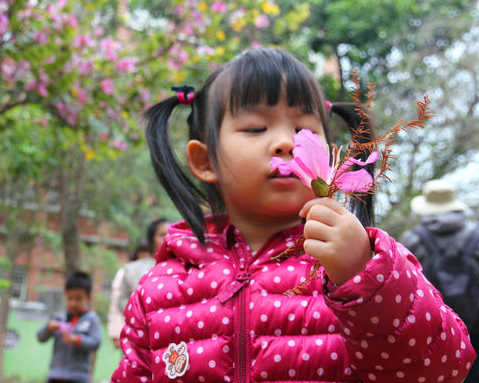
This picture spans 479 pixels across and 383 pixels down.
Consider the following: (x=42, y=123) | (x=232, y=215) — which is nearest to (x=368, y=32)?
(x=42, y=123)

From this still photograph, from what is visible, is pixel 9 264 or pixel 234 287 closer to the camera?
pixel 234 287

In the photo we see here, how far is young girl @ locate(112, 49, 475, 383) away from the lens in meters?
1.04

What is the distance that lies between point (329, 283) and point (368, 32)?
9.87 meters

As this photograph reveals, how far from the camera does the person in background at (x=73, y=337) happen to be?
4.59m

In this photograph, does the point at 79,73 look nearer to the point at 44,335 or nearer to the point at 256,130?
the point at 44,335

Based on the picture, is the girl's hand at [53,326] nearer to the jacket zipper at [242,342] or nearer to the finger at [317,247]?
the jacket zipper at [242,342]

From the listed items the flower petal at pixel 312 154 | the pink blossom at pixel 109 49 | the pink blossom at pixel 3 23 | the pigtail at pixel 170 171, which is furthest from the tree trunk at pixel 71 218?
the flower petal at pixel 312 154

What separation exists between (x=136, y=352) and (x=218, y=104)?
2.46ft

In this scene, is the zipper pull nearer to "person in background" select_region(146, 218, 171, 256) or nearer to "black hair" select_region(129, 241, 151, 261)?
"person in background" select_region(146, 218, 171, 256)

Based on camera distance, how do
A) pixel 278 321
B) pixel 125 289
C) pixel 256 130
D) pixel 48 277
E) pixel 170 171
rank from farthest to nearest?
pixel 48 277 < pixel 125 289 < pixel 170 171 < pixel 256 130 < pixel 278 321

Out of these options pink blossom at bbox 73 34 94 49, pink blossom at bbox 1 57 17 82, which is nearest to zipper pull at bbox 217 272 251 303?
pink blossom at bbox 1 57 17 82

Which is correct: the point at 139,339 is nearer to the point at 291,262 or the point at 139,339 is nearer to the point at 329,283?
the point at 291,262

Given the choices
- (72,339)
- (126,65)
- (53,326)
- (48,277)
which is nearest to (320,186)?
(72,339)

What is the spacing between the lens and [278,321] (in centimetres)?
134
